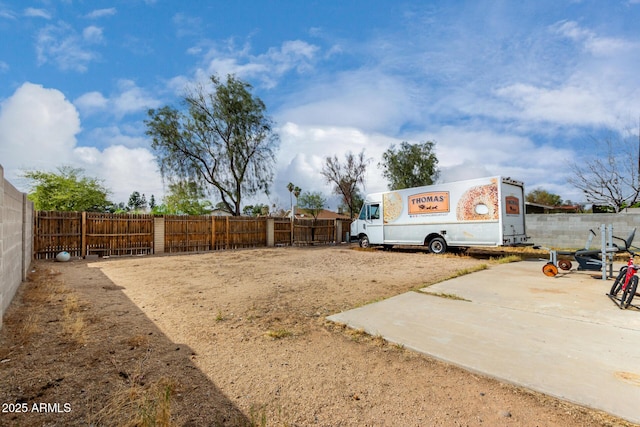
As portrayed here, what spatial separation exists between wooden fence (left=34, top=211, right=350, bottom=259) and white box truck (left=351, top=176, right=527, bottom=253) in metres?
6.81

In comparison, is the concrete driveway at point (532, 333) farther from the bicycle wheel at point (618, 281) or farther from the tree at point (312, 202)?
the tree at point (312, 202)

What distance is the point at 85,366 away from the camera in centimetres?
290

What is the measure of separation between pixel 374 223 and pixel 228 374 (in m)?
13.1

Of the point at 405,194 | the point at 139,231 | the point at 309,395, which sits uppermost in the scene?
the point at 405,194

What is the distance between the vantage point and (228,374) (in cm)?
281

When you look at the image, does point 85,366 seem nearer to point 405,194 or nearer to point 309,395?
point 309,395

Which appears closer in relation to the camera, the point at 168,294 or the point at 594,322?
the point at 594,322

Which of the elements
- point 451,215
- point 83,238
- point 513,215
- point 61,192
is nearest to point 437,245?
point 451,215

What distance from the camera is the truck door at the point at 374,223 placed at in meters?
15.1

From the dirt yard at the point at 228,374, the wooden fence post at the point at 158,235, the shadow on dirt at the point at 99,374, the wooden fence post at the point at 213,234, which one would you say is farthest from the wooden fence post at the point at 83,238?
the shadow on dirt at the point at 99,374

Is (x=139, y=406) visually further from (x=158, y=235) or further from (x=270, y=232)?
(x=270, y=232)

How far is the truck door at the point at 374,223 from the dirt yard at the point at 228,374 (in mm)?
10019

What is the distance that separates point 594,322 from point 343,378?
3528mm

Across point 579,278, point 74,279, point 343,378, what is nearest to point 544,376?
point 343,378
